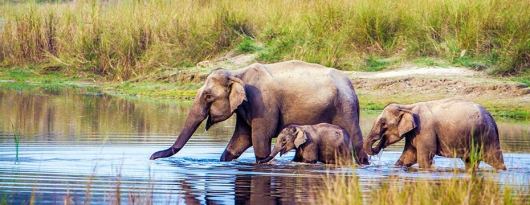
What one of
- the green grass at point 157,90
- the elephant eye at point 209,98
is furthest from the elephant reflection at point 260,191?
the green grass at point 157,90

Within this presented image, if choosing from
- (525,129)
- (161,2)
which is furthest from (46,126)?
(161,2)

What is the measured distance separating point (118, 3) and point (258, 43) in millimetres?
4622

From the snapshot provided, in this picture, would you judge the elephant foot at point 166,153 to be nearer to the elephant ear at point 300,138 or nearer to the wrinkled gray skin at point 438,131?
the elephant ear at point 300,138

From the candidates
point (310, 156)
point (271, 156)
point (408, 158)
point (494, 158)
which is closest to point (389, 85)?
point (408, 158)

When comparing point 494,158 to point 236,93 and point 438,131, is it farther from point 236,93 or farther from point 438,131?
point 236,93

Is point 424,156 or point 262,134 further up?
point 262,134

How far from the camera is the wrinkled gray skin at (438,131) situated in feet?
47.1

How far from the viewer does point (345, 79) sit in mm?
14438

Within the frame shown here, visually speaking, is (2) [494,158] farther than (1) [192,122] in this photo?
Yes

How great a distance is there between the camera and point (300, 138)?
542 inches

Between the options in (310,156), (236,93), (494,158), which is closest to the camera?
(236,93)

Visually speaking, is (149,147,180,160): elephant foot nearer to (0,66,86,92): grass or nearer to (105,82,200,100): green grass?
(105,82,200,100): green grass

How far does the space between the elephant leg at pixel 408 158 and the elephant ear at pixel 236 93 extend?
2.01m

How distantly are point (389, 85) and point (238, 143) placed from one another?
8711 millimetres
